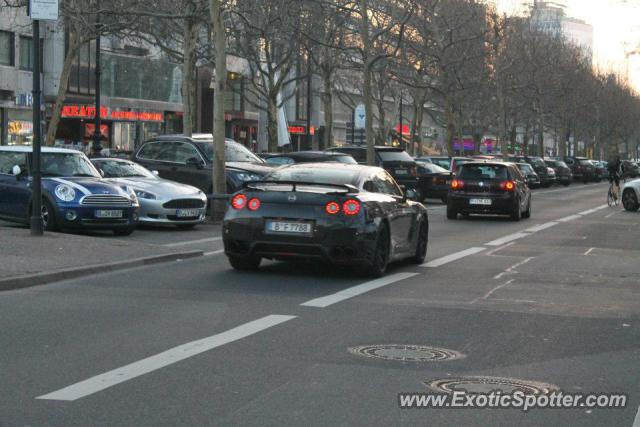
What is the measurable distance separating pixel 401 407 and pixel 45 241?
10.9m

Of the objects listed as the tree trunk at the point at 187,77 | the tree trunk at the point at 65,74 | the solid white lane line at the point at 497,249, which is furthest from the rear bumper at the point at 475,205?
the tree trunk at the point at 65,74

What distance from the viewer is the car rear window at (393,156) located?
1510 inches

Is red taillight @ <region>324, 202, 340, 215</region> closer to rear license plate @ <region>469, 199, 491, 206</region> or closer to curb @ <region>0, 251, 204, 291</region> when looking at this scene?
curb @ <region>0, 251, 204, 291</region>

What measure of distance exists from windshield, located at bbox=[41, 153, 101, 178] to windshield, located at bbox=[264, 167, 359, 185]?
7.02m

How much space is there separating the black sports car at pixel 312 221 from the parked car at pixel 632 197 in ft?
81.5

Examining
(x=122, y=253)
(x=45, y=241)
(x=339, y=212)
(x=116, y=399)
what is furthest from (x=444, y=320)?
(x=45, y=241)

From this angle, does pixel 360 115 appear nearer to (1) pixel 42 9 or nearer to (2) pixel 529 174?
(2) pixel 529 174

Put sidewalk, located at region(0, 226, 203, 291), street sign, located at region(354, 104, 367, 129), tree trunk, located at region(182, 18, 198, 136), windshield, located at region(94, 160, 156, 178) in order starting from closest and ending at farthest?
1. sidewalk, located at region(0, 226, 203, 291)
2. windshield, located at region(94, 160, 156, 178)
3. tree trunk, located at region(182, 18, 198, 136)
4. street sign, located at region(354, 104, 367, 129)

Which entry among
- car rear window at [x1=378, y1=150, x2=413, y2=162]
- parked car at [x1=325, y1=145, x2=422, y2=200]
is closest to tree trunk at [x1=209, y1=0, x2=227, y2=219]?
parked car at [x1=325, y1=145, x2=422, y2=200]

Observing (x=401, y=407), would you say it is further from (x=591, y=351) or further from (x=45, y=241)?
(x=45, y=241)

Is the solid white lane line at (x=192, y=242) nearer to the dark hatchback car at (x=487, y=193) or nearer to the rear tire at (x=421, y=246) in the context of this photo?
the rear tire at (x=421, y=246)

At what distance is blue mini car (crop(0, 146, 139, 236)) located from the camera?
19.5 metres

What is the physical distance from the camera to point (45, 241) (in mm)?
16625

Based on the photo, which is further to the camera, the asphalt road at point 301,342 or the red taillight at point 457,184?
the red taillight at point 457,184
